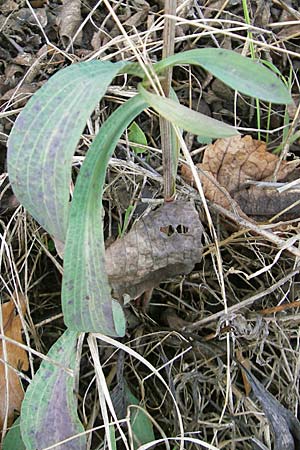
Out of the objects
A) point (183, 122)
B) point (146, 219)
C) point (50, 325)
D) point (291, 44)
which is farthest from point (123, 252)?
point (291, 44)

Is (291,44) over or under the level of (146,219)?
over

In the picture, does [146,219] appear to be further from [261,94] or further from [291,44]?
[291,44]

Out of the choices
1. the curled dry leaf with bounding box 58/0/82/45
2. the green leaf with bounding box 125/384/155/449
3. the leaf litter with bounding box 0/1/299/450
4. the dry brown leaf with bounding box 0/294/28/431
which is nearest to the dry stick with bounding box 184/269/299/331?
the leaf litter with bounding box 0/1/299/450

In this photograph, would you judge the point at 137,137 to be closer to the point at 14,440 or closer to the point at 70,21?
the point at 70,21

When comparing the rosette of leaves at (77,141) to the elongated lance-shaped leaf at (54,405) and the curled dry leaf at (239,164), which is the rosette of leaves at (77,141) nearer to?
the elongated lance-shaped leaf at (54,405)

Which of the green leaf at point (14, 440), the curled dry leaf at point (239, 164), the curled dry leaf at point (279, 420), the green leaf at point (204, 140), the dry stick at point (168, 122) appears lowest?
the curled dry leaf at point (279, 420)

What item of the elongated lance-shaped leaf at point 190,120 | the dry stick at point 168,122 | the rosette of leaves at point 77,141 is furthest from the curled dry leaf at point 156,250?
the elongated lance-shaped leaf at point 190,120
